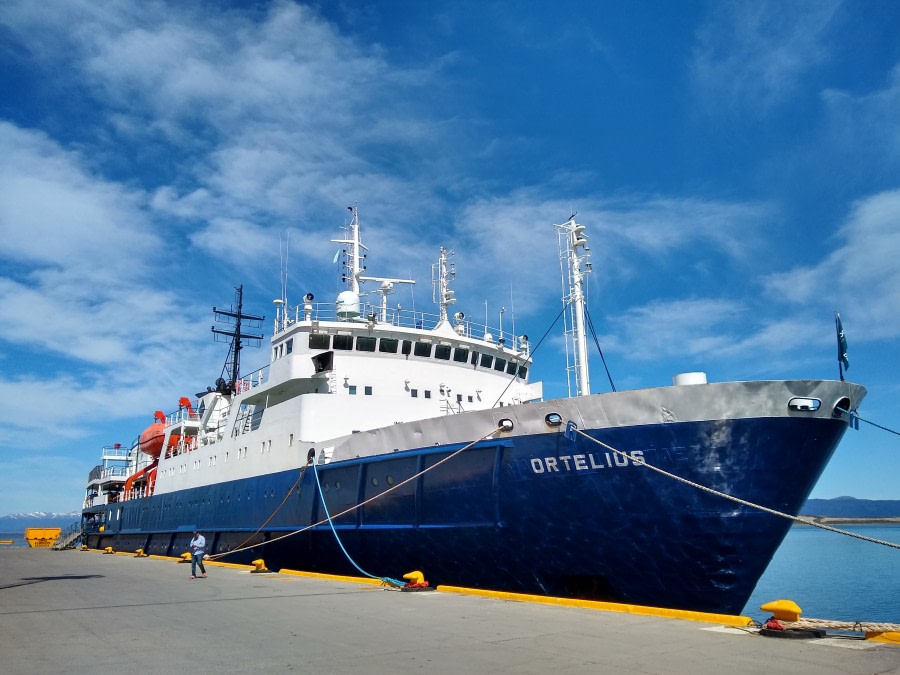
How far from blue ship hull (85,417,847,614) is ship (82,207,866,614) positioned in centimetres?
2

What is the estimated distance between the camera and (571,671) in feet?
18.0

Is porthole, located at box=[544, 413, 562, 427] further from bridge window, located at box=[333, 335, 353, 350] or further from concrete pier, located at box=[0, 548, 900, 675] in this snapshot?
bridge window, located at box=[333, 335, 353, 350]

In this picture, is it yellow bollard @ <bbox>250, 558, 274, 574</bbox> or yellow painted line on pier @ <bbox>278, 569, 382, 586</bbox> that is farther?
yellow bollard @ <bbox>250, 558, 274, 574</bbox>

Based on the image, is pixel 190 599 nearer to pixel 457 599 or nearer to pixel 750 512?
pixel 457 599

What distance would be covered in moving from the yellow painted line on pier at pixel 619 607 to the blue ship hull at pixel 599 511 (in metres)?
0.37

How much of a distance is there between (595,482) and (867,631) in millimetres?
3788

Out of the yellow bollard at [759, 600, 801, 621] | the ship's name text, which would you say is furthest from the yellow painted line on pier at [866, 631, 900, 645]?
the ship's name text

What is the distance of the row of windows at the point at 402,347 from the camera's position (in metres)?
17.3

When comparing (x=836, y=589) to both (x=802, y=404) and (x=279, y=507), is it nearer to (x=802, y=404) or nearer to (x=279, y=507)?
(x=802, y=404)

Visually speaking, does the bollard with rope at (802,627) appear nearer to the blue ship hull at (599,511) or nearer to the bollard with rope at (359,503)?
the blue ship hull at (599,511)

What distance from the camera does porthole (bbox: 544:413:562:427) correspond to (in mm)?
10484

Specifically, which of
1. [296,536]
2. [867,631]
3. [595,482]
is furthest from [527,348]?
[867,631]

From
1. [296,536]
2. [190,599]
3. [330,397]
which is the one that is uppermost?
[330,397]

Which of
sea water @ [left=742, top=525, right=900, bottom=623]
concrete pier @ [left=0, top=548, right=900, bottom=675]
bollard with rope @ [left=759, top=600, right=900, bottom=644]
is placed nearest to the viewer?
concrete pier @ [left=0, top=548, right=900, bottom=675]
